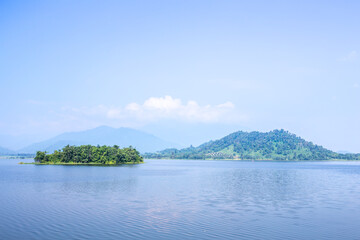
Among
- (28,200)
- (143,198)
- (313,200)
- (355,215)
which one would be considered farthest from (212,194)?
(28,200)

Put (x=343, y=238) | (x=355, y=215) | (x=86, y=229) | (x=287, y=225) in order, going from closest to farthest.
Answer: (x=343, y=238), (x=86, y=229), (x=287, y=225), (x=355, y=215)

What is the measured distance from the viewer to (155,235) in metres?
33.6

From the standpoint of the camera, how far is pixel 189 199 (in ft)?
191

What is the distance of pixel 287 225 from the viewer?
38.6m

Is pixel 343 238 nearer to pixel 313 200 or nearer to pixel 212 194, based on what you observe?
pixel 313 200

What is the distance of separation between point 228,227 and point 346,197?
40305 millimetres

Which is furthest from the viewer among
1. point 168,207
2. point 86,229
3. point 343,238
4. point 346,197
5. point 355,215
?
point 346,197

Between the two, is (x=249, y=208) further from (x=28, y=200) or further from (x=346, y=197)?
(x=28, y=200)

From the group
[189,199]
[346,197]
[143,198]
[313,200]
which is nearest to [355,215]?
[313,200]

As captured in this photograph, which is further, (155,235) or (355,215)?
(355,215)

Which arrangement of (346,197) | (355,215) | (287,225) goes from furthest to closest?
(346,197) < (355,215) < (287,225)

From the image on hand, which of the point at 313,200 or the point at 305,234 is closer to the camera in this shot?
the point at 305,234

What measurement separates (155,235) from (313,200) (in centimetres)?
3882

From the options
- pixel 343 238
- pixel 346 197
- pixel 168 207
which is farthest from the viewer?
pixel 346 197
